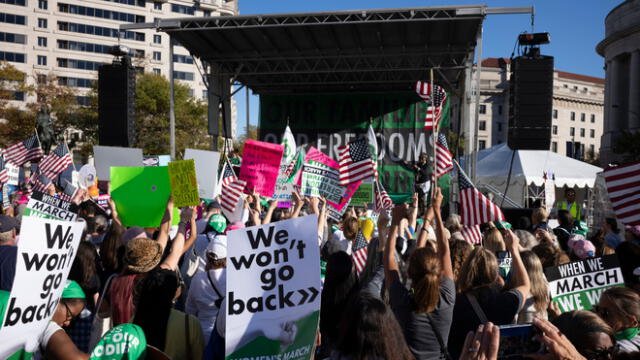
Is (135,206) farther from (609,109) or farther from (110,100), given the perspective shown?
(609,109)

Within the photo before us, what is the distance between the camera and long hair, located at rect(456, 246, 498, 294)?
333cm

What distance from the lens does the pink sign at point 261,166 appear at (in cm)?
713

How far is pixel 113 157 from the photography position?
9086mm

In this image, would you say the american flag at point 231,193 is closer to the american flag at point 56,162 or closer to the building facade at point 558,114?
the american flag at point 56,162

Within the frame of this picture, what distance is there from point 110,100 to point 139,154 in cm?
704

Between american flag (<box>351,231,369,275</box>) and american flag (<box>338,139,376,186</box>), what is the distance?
2841 millimetres

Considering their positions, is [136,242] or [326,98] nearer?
[136,242]

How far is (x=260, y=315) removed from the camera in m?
2.74

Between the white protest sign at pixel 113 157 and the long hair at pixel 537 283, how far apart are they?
709cm

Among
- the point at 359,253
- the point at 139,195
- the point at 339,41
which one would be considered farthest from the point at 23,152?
the point at 339,41

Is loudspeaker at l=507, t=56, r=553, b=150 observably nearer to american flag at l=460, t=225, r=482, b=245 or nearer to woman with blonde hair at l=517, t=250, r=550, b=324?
american flag at l=460, t=225, r=482, b=245

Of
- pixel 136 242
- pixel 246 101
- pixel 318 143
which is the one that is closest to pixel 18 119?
pixel 246 101

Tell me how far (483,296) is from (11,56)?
6775 centimetres

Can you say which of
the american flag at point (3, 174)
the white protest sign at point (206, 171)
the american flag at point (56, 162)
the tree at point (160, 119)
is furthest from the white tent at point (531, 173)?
the tree at point (160, 119)
